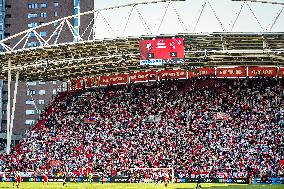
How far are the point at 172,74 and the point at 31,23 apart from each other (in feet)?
191

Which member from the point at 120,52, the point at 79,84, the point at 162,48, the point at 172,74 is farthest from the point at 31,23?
the point at 162,48

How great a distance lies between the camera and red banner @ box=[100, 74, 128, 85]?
60875 millimetres

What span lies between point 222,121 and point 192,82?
7.75 metres

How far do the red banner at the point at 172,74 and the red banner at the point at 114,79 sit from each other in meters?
4.68

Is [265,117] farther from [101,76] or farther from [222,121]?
[101,76]

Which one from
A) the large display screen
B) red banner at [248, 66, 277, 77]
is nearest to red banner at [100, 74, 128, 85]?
red banner at [248, 66, 277, 77]

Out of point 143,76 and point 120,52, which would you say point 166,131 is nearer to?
point 120,52

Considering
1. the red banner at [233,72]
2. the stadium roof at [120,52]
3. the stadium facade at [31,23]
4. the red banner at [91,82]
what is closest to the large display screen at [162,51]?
Result: the stadium roof at [120,52]

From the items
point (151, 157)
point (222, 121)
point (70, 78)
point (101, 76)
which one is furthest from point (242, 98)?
point (70, 78)

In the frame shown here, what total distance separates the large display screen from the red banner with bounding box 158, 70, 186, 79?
538 inches

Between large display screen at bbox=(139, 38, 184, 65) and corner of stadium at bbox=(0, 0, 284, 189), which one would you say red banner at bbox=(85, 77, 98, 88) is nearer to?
corner of stadium at bbox=(0, 0, 284, 189)

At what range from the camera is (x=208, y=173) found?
44.9 metres

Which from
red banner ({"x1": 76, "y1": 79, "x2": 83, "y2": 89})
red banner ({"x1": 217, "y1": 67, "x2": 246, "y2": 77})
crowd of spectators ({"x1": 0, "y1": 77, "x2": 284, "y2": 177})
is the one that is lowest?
crowd of spectators ({"x1": 0, "y1": 77, "x2": 284, "y2": 177})

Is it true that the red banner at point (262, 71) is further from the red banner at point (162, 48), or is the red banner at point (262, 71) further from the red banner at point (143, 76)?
the red banner at point (162, 48)
